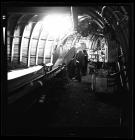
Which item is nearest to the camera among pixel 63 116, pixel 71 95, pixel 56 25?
pixel 63 116

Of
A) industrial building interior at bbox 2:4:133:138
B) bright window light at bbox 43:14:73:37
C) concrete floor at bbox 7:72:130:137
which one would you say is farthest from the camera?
bright window light at bbox 43:14:73:37

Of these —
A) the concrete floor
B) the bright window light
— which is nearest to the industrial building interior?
the concrete floor

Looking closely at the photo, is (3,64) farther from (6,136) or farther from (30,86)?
(30,86)

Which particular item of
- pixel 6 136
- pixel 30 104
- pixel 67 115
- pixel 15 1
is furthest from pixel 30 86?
pixel 15 1

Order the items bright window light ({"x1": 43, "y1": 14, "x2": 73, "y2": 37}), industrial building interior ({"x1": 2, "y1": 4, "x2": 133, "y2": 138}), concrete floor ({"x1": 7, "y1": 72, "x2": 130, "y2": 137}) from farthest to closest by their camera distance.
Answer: bright window light ({"x1": 43, "y1": 14, "x2": 73, "y2": 37}), concrete floor ({"x1": 7, "y1": 72, "x2": 130, "y2": 137}), industrial building interior ({"x1": 2, "y1": 4, "x2": 133, "y2": 138})

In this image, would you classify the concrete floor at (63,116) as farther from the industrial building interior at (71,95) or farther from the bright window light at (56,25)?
the bright window light at (56,25)

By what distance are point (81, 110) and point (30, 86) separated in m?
1.98

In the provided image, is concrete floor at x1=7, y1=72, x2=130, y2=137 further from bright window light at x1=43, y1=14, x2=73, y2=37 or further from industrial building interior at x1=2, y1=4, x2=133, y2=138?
bright window light at x1=43, y1=14, x2=73, y2=37

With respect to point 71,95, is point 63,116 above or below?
below

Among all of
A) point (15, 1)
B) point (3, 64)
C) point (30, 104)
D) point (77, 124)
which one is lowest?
point (77, 124)

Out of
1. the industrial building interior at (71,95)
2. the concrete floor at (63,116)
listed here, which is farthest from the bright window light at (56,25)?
the concrete floor at (63,116)

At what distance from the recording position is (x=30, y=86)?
6.41 metres

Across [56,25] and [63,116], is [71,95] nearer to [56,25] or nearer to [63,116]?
[63,116]

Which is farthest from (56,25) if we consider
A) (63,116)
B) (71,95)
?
(63,116)
